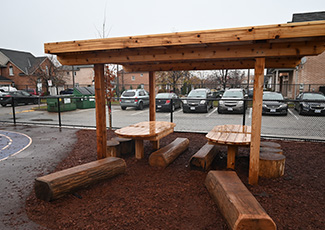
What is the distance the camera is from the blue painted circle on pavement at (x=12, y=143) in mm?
6621

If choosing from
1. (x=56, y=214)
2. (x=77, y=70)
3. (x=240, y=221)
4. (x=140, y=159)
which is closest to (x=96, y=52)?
(x=140, y=159)

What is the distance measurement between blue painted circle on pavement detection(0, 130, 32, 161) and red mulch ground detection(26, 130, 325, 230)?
2480mm

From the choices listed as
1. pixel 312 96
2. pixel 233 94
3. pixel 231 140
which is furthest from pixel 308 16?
pixel 231 140

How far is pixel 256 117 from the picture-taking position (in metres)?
3.94

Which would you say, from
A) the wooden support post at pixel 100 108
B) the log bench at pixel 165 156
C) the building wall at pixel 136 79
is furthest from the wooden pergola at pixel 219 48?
the building wall at pixel 136 79

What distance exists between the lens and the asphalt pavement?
3354 millimetres

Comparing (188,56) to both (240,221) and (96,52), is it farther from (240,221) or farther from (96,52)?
(240,221)

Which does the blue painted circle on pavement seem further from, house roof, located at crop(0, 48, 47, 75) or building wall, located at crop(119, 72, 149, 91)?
building wall, located at crop(119, 72, 149, 91)

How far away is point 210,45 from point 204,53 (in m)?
0.25

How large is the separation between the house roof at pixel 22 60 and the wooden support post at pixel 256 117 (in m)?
→ 45.9

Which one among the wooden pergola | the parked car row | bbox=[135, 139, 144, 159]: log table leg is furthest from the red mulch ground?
the parked car row

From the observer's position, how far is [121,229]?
9.60 feet

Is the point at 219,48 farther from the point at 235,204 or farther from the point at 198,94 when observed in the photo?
the point at 198,94

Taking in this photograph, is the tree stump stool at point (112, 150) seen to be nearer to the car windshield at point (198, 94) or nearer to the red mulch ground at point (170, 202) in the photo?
the red mulch ground at point (170, 202)
